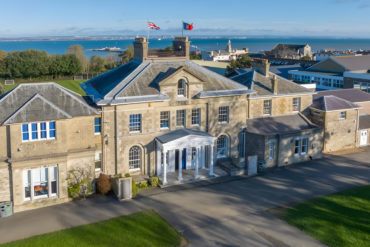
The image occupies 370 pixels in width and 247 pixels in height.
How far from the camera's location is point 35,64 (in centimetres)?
8906

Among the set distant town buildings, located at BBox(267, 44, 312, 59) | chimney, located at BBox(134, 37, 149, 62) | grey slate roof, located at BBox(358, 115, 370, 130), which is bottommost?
grey slate roof, located at BBox(358, 115, 370, 130)

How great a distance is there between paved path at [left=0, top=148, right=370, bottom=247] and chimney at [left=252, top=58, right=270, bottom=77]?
10504 millimetres

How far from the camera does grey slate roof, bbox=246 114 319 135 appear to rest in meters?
33.1

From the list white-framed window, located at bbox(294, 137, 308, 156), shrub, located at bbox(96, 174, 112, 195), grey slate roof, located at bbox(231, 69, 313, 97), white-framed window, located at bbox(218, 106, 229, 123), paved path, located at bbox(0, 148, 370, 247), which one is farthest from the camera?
grey slate roof, located at bbox(231, 69, 313, 97)

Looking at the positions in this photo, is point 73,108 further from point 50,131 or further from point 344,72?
point 344,72

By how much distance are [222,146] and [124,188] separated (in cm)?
1046

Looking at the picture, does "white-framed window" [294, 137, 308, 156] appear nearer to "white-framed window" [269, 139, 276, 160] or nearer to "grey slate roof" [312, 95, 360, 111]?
"white-framed window" [269, 139, 276, 160]

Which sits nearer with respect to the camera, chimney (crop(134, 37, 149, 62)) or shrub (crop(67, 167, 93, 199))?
shrub (crop(67, 167, 93, 199))

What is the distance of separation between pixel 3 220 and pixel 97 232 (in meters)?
6.16

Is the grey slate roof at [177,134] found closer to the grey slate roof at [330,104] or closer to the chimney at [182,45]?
the chimney at [182,45]

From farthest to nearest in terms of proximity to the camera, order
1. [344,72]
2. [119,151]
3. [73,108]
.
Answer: [344,72], [119,151], [73,108]

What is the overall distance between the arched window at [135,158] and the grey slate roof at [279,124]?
32.7ft

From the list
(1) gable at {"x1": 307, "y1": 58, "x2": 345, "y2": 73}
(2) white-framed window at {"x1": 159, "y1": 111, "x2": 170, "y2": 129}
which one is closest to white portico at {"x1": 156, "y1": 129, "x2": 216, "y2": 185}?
(2) white-framed window at {"x1": 159, "y1": 111, "x2": 170, "y2": 129}

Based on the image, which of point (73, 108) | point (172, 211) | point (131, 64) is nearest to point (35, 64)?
point (131, 64)
